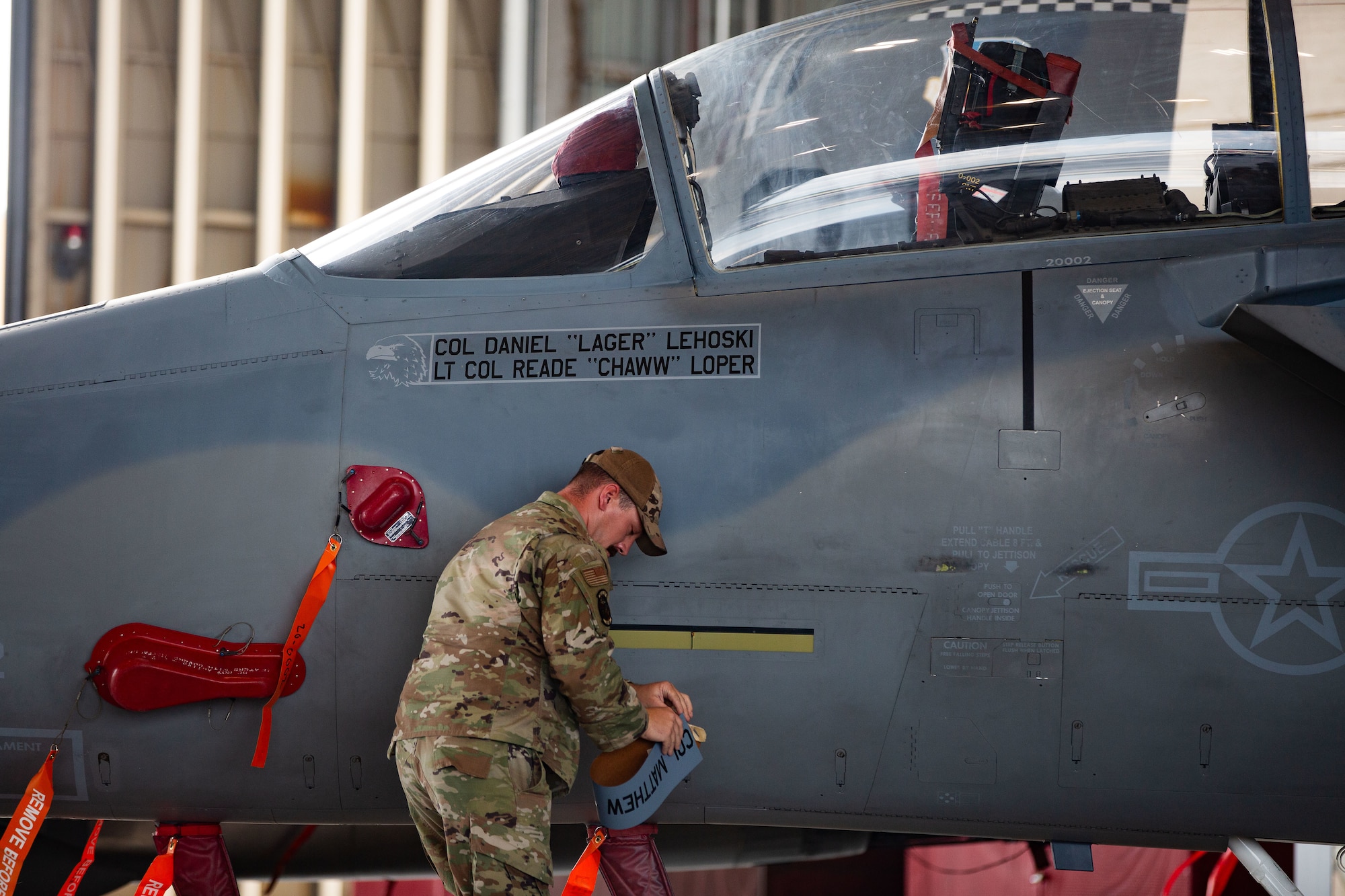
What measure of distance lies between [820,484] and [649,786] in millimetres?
856

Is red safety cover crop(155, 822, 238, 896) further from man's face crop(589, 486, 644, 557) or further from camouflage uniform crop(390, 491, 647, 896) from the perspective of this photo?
man's face crop(589, 486, 644, 557)

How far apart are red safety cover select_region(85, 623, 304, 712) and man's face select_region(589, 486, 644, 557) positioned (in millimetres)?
872

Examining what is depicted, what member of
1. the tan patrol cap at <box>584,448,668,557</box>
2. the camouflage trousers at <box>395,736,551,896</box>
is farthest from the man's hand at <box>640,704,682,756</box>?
the tan patrol cap at <box>584,448,668,557</box>

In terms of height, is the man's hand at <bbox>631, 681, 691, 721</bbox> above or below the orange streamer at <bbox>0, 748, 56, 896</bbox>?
above

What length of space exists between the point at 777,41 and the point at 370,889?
6110 mm

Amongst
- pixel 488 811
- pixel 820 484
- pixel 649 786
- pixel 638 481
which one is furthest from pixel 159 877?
pixel 820 484

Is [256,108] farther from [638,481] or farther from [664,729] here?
[664,729]

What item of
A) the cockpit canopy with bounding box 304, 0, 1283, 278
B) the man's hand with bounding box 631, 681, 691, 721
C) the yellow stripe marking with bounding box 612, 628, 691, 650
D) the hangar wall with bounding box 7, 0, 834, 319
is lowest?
the man's hand with bounding box 631, 681, 691, 721

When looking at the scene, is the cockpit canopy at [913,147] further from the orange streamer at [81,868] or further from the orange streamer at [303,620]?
the orange streamer at [81,868]

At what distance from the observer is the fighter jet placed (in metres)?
2.50

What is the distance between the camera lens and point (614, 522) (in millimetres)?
2391

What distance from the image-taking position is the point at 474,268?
9.26ft

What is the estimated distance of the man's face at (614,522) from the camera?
2381mm

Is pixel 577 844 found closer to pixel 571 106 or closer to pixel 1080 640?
pixel 1080 640
